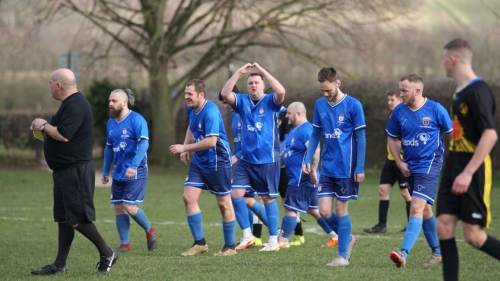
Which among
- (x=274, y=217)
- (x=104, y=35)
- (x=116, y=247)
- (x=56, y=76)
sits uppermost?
(x=104, y=35)

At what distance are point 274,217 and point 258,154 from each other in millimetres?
968

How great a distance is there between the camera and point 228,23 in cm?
2544

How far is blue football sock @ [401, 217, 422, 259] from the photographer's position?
7.69m

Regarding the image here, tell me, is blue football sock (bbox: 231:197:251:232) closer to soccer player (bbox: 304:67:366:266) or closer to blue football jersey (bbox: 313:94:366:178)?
soccer player (bbox: 304:67:366:266)

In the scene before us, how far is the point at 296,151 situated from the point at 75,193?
3.82m

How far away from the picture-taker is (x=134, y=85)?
95.1 ft

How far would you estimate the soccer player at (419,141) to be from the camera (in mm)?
7883

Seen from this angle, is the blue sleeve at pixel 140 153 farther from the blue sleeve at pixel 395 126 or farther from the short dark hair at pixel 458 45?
the short dark hair at pixel 458 45

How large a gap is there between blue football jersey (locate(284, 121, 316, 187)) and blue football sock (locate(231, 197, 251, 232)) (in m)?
0.70

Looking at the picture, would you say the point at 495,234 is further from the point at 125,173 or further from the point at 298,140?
the point at 125,173

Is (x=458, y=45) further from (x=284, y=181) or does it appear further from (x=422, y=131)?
(x=284, y=181)

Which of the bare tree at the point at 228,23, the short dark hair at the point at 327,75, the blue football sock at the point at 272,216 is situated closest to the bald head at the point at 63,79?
the short dark hair at the point at 327,75

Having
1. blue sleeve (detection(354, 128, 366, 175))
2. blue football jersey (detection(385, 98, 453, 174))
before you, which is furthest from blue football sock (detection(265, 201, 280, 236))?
blue football jersey (detection(385, 98, 453, 174))

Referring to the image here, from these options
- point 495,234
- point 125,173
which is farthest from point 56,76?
point 495,234
